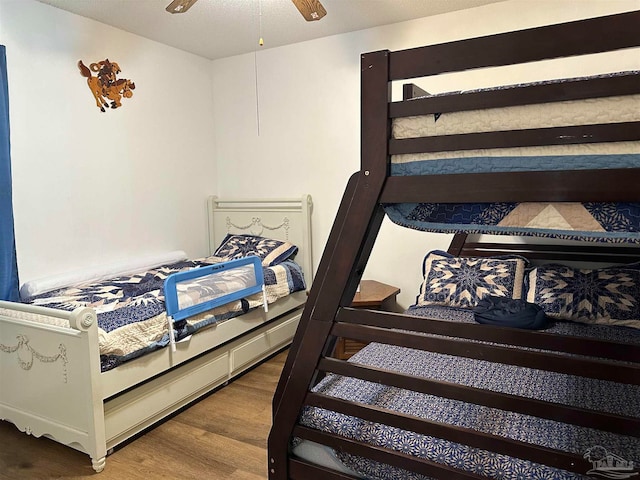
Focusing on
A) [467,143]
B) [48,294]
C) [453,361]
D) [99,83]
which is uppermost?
[99,83]

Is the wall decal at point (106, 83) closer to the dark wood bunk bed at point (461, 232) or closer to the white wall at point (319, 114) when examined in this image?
the white wall at point (319, 114)

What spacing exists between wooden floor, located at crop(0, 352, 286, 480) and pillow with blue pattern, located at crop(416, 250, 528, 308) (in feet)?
3.94

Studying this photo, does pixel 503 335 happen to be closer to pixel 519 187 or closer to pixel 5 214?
pixel 519 187

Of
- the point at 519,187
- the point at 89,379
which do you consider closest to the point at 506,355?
the point at 519,187

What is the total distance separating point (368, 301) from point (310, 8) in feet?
5.63

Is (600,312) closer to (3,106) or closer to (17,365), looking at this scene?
(17,365)

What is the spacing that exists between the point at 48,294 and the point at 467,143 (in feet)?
8.37

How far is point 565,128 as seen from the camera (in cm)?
95

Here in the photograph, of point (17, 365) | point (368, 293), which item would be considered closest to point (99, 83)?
point (17, 365)

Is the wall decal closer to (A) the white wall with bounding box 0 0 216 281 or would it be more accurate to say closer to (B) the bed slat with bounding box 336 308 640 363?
(A) the white wall with bounding box 0 0 216 281

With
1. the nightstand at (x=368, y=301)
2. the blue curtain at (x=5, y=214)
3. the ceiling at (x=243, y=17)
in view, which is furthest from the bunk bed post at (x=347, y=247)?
the ceiling at (x=243, y=17)

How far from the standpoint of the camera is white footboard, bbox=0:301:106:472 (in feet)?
Result: 6.44

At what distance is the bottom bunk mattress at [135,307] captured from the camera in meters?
2.12

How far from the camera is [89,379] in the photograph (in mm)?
1958
